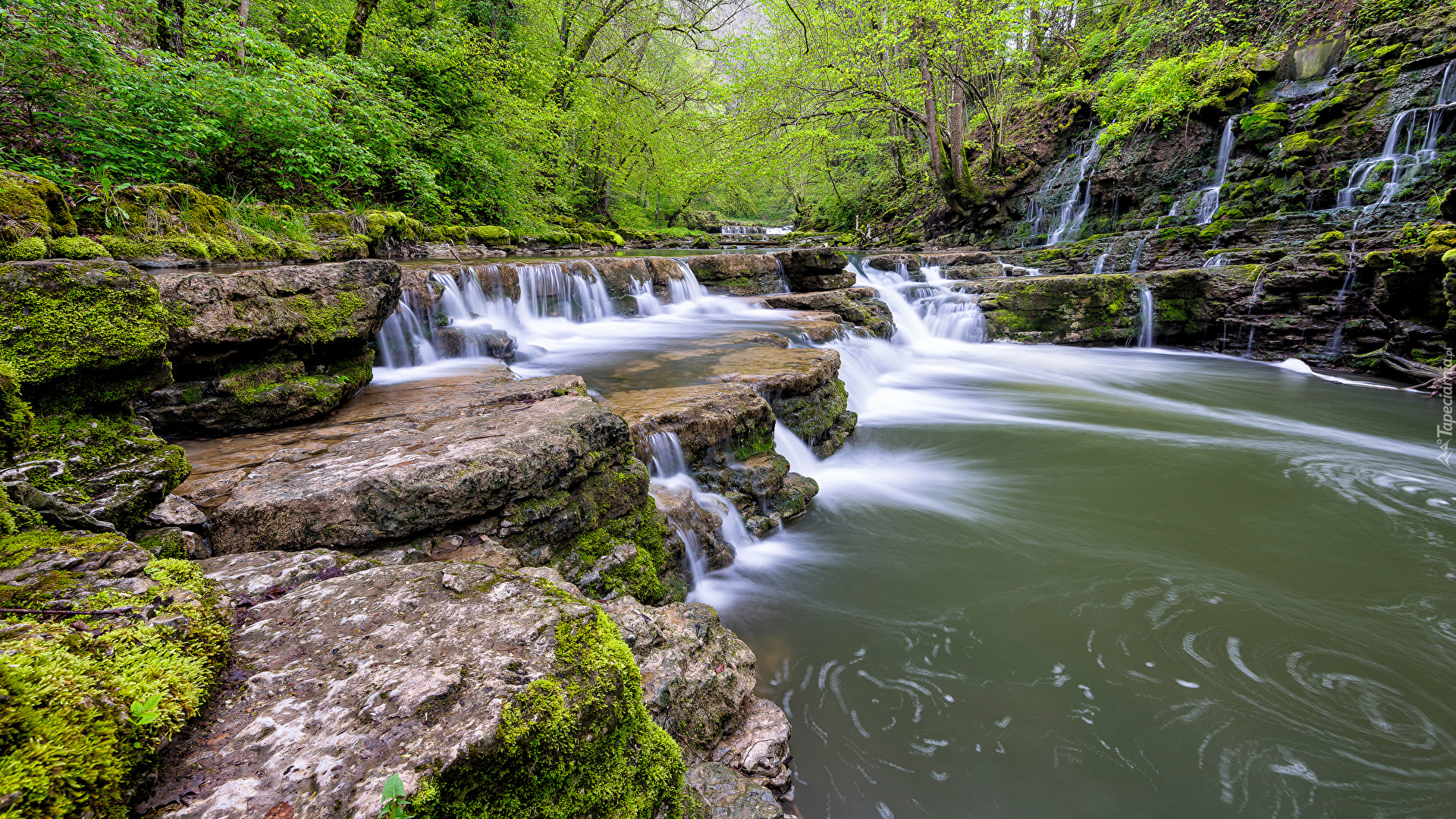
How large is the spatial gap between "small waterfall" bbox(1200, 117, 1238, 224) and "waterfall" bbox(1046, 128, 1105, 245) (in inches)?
93.2

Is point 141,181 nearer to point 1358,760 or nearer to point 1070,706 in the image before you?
point 1070,706

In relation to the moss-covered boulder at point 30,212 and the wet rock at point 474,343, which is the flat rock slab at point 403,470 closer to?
the moss-covered boulder at point 30,212

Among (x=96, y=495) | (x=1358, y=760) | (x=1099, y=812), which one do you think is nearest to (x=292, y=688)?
(x=96, y=495)

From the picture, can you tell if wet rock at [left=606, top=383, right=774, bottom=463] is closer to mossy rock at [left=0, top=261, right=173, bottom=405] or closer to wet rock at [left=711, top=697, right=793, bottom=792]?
wet rock at [left=711, top=697, right=793, bottom=792]

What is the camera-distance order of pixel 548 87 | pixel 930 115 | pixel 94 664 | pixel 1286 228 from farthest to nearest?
1. pixel 930 115
2. pixel 548 87
3. pixel 1286 228
4. pixel 94 664

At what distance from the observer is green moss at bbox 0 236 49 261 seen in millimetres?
2812

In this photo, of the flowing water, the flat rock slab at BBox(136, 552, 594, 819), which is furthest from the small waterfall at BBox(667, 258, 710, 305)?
the flat rock slab at BBox(136, 552, 594, 819)

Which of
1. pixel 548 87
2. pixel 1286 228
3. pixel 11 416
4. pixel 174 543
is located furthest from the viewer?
pixel 548 87

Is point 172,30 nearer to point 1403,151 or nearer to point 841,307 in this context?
→ point 841,307

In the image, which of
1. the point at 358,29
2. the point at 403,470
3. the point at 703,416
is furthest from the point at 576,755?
the point at 358,29

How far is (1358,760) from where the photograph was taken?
8.13 feet

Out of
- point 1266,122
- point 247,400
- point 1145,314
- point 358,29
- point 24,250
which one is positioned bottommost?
point 1145,314

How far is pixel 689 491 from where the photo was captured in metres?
4.03

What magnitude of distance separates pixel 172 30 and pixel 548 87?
7.72 meters
